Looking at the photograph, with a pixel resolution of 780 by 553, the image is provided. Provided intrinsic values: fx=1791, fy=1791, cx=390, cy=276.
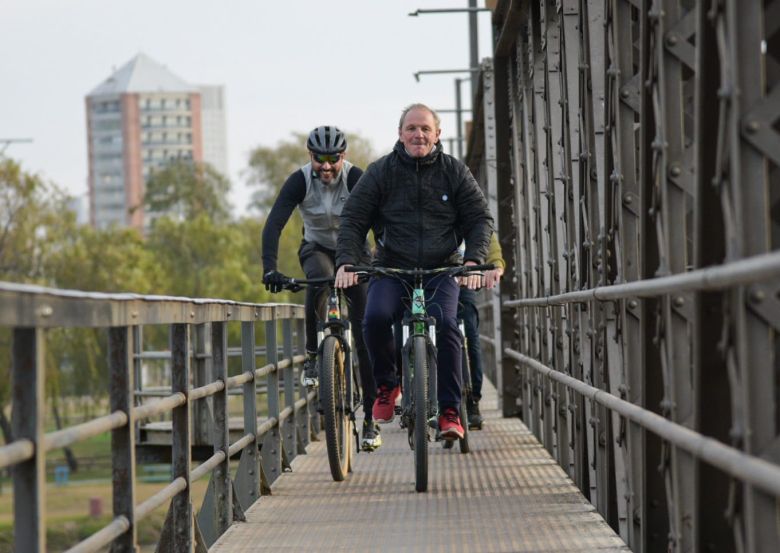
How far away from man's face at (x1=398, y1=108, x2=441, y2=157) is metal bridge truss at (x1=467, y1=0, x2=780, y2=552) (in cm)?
75

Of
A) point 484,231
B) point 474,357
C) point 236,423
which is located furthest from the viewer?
point 236,423

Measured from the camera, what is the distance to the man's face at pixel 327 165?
1074 cm

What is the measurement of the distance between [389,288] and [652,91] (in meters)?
3.72

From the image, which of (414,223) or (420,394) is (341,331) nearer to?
(414,223)

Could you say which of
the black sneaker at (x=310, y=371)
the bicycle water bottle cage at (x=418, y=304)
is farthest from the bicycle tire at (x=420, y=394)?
the black sneaker at (x=310, y=371)

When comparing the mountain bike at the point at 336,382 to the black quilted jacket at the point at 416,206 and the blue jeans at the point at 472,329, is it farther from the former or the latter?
the blue jeans at the point at 472,329

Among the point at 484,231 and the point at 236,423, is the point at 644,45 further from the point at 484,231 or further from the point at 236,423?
the point at 236,423

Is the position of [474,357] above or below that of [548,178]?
below

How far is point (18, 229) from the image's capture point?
56.1m

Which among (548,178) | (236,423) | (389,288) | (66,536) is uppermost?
(548,178)

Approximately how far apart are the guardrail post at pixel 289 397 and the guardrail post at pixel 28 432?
24.8ft

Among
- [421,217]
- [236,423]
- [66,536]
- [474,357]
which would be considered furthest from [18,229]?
[421,217]

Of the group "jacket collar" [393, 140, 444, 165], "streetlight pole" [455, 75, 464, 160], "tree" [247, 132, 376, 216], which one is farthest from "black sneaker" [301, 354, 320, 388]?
"tree" [247, 132, 376, 216]

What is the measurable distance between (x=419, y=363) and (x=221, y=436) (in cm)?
112
